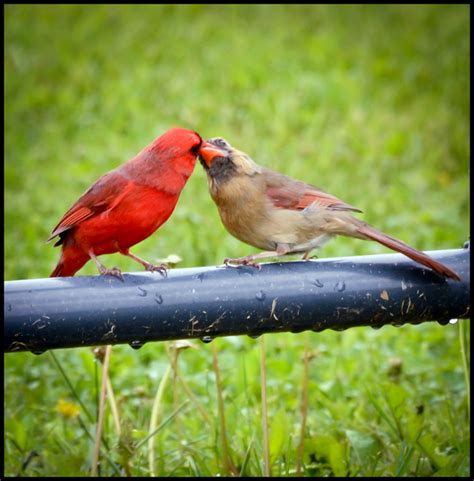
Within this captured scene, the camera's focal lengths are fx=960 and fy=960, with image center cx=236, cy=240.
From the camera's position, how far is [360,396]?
3984 mm

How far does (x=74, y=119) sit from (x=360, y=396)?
3.95 metres

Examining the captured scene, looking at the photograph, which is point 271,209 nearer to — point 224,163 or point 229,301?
point 224,163

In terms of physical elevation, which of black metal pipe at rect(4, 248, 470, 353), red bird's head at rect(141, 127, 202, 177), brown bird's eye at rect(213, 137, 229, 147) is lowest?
black metal pipe at rect(4, 248, 470, 353)

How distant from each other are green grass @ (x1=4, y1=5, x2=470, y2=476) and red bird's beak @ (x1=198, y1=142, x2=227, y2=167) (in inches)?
33.3

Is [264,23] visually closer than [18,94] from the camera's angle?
No

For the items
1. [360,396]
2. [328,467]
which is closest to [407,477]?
[328,467]

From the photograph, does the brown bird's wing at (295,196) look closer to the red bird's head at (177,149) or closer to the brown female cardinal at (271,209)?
the brown female cardinal at (271,209)

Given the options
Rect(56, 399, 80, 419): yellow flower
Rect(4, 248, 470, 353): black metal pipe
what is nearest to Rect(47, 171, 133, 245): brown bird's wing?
Rect(4, 248, 470, 353): black metal pipe

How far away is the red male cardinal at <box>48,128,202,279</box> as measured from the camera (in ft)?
8.60

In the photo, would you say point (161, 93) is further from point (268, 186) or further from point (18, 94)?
point (268, 186)

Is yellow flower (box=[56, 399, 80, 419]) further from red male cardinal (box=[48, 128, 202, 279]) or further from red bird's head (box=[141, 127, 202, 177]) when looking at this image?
red bird's head (box=[141, 127, 202, 177])

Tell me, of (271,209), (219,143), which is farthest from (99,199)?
(271,209)

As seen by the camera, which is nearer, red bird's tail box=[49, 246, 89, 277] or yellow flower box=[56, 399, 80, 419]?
red bird's tail box=[49, 246, 89, 277]

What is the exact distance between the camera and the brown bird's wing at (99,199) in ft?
8.97
